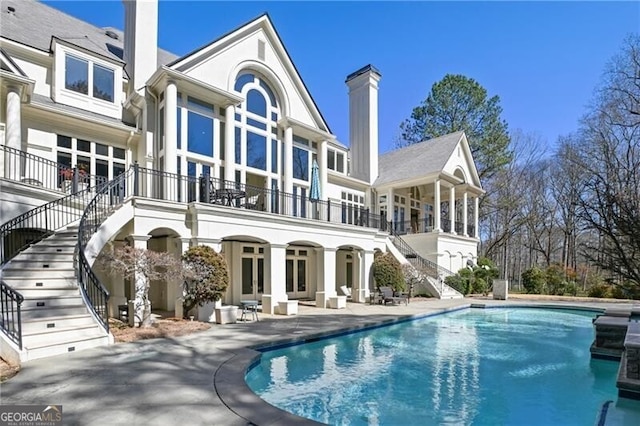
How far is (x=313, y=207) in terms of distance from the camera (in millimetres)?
18797

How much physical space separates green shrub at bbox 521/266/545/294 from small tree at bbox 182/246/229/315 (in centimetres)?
2318

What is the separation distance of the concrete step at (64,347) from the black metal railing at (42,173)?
5.86m

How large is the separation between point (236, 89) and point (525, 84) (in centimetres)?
1473

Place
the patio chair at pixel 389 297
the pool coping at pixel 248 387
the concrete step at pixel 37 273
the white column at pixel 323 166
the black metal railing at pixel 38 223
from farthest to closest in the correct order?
the white column at pixel 323 166, the patio chair at pixel 389 297, the black metal railing at pixel 38 223, the concrete step at pixel 37 273, the pool coping at pixel 248 387

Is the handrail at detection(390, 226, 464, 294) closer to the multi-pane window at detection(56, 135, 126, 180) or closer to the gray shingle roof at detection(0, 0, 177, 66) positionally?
the multi-pane window at detection(56, 135, 126, 180)

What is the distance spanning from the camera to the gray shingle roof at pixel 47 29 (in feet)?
48.0

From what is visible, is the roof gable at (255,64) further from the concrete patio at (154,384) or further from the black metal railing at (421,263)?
the concrete patio at (154,384)

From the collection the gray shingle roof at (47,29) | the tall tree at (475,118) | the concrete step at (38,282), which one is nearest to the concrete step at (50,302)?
the concrete step at (38,282)

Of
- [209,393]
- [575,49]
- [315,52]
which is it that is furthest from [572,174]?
[209,393]

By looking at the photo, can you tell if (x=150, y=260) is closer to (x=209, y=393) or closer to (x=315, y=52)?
(x=209, y=393)

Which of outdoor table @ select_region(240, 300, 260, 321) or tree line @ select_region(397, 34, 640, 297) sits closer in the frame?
outdoor table @ select_region(240, 300, 260, 321)

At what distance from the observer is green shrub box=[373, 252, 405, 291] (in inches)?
774

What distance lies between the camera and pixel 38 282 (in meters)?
9.29

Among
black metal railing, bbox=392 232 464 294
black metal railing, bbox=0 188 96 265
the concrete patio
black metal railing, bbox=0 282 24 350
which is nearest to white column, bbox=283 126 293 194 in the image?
black metal railing, bbox=0 188 96 265
